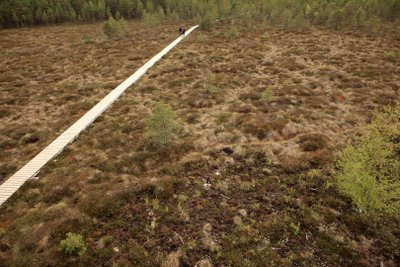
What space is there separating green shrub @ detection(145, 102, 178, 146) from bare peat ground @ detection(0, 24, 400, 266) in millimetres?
711

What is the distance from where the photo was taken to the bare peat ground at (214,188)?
10.4 m

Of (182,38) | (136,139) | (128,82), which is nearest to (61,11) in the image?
(182,38)

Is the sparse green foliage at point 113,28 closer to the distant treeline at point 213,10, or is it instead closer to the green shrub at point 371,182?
the distant treeline at point 213,10

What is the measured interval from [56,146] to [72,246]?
9804 mm

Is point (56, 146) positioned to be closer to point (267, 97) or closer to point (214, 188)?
point (214, 188)

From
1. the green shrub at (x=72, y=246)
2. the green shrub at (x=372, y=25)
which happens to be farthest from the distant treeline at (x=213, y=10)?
the green shrub at (x=72, y=246)

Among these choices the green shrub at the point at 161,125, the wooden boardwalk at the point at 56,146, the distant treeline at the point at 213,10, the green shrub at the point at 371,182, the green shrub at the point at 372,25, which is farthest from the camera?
the distant treeline at the point at 213,10

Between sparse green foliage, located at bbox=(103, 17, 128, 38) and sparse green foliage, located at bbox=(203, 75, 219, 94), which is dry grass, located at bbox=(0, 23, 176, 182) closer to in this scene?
sparse green foliage, located at bbox=(103, 17, 128, 38)

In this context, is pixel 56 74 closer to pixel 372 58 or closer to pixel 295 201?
pixel 295 201

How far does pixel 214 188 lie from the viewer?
13.7 m

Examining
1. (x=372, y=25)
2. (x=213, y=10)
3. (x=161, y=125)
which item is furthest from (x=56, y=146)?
(x=372, y=25)

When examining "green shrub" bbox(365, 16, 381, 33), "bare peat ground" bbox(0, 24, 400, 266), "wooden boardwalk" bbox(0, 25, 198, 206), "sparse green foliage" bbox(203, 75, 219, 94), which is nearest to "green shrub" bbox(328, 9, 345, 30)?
"green shrub" bbox(365, 16, 381, 33)

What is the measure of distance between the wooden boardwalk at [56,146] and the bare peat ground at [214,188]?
0.62 metres

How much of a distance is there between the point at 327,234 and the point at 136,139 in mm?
13392
